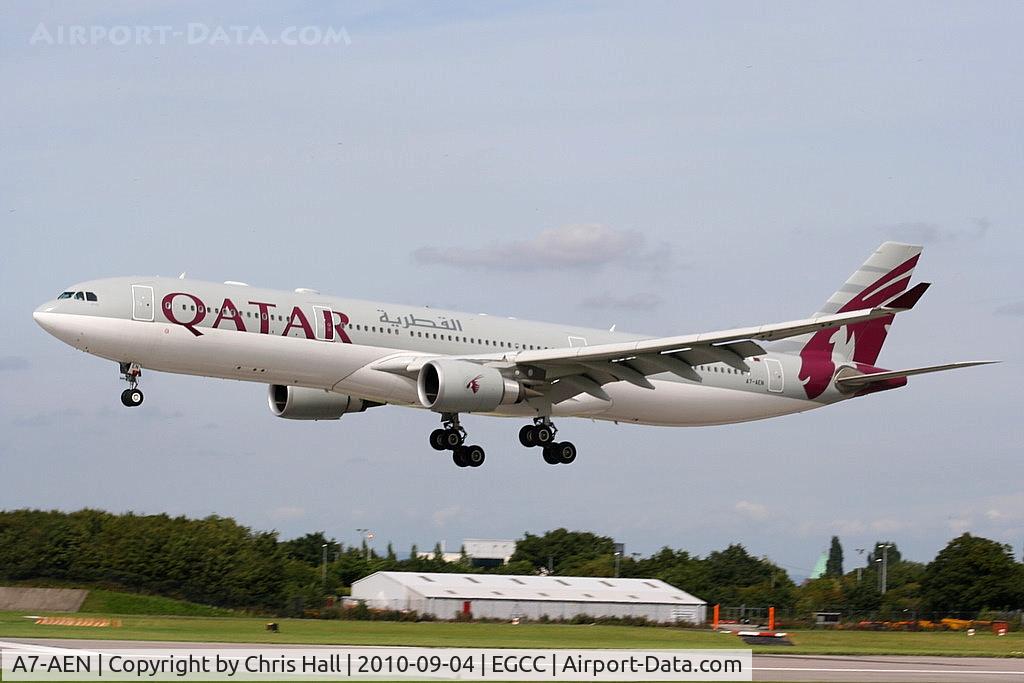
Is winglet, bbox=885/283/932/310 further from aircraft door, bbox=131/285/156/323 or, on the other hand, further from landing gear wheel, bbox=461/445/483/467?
aircraft door, bbox=131/285/156/323

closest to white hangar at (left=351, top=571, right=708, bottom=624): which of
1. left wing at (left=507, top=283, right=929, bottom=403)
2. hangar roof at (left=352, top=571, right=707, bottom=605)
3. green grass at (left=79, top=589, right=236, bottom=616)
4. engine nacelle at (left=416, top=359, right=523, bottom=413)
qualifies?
hangar roof at (left=352, top=571, right=707, bottom=605)

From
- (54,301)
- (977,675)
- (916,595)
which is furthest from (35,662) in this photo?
(916,595)

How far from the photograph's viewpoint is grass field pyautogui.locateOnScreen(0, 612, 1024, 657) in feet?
146

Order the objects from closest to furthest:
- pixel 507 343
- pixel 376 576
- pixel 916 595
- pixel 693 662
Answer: pixel 693 662, pixel 507 343, pixel 376 576, pixel 916 595

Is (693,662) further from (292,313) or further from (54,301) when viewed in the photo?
(54,301)

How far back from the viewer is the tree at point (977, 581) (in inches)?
3327

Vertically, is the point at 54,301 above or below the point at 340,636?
above

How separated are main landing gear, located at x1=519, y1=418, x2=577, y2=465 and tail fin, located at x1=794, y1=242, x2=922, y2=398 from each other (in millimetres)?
10576

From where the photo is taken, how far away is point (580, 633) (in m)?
52.8

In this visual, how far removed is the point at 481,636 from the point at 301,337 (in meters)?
13.4

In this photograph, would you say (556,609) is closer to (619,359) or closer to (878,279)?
(878,279)

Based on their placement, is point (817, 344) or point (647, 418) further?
point (817, 344)

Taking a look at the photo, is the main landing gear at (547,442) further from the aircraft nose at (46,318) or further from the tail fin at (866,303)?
the aircraft nose at (46,318)

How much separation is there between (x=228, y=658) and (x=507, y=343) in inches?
607
